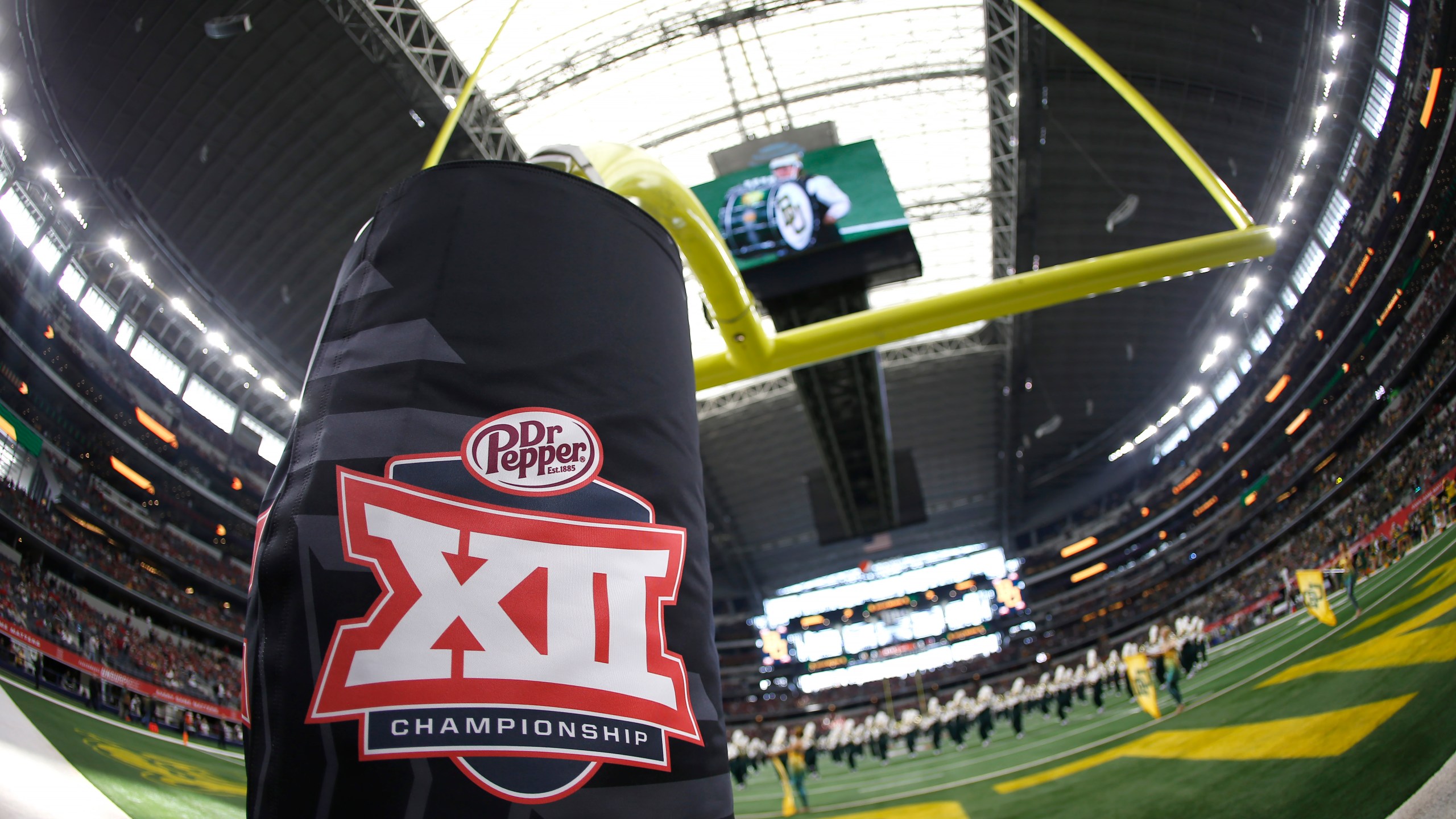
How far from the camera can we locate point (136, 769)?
5.72 m

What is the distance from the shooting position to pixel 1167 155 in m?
17.7

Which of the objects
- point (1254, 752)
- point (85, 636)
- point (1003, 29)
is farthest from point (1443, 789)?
point (85, 636)

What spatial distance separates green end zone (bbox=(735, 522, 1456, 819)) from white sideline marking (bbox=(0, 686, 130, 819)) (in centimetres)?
474

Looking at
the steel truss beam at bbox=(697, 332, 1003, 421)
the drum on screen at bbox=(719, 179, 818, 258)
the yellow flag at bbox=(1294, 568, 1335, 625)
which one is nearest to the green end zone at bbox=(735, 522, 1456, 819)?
the yellow flag at bbox=(1294, 568, 1335, 625)

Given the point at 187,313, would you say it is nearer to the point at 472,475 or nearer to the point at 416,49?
the point at 416,49

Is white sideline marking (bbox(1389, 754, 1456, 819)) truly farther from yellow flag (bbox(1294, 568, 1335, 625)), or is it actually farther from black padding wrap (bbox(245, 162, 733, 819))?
yellow flag (bbox(1294, 568, 1335, 625))

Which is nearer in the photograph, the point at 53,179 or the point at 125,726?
the point at 125,726

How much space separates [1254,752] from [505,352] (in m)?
5.21

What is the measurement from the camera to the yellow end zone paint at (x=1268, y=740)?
339 cm

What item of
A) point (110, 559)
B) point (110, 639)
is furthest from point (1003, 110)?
point (110, 559)

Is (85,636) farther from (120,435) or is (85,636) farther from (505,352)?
(505,352)

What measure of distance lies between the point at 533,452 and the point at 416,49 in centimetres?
1443

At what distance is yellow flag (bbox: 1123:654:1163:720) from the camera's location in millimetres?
8484

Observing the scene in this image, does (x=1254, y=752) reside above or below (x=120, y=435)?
below
